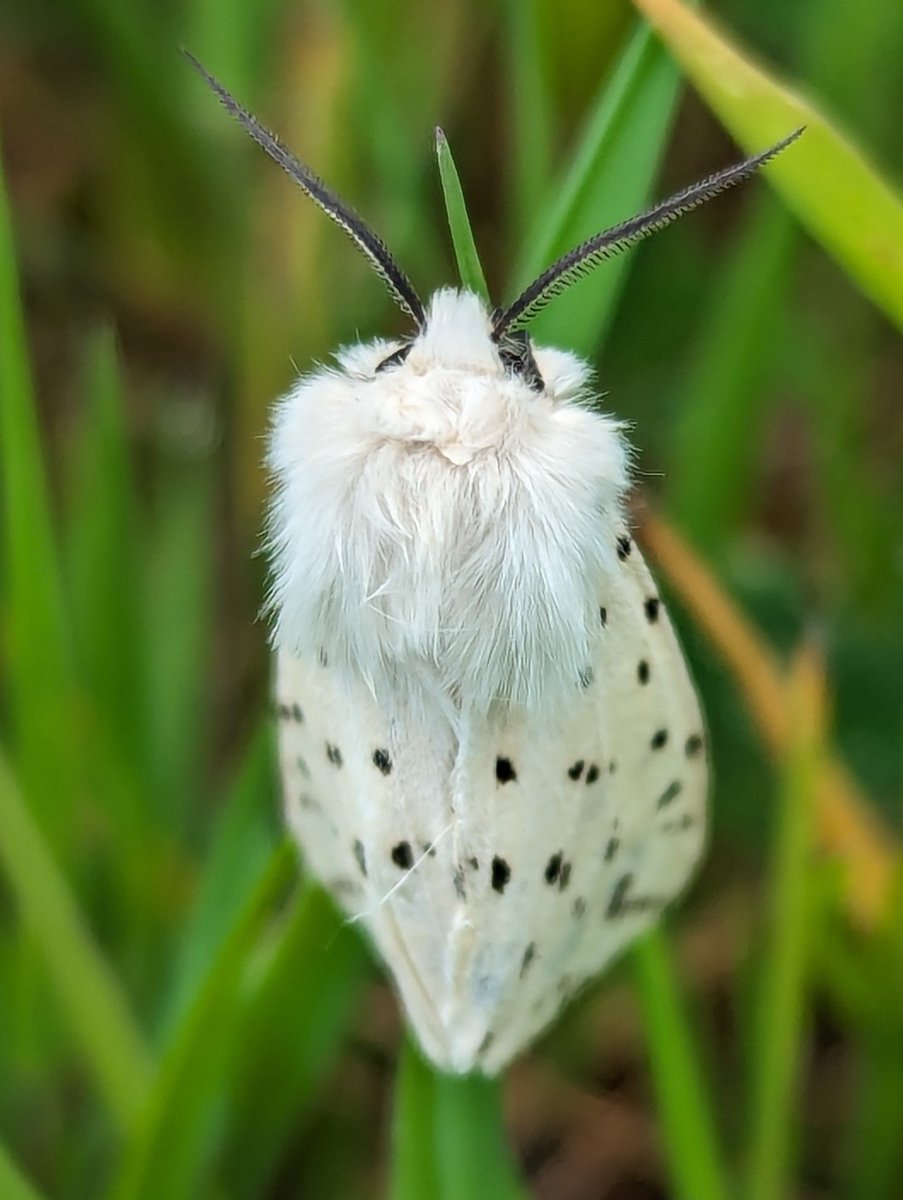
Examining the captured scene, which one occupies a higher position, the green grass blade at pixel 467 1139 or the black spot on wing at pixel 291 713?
the black spot on wing at pixel 291 713

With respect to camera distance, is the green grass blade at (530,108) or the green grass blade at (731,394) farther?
the green grass blade at (731,394)

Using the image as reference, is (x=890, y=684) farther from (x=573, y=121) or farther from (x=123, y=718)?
(x=123, y=718)

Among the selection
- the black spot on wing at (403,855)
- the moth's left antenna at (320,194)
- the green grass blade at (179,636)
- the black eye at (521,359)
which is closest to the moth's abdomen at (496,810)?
the black spot on wing at (403,855)

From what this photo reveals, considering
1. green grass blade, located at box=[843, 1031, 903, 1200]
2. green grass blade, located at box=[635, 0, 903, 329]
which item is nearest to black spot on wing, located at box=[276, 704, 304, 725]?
green grass blade, located at box=[635, 0, 903, 329]

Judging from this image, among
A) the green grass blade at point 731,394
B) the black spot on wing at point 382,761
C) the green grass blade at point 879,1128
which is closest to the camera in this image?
the black spot on wing at point 382,761

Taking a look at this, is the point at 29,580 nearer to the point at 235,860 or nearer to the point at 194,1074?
the point at 235,860

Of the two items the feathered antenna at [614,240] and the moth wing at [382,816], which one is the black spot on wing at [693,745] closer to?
the moth wing at [382,816]

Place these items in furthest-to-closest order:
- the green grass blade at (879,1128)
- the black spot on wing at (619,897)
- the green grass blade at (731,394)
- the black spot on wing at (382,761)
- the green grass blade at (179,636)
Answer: the green grass blade at (179,636) < the green grass blade at (731,394) < the green grass blade at (879,1128) < the black spot on wing at (619,897) < the black spot on wing at (382,761)

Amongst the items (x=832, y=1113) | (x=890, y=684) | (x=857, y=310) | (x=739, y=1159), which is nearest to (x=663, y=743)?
(x=890, y=684)
